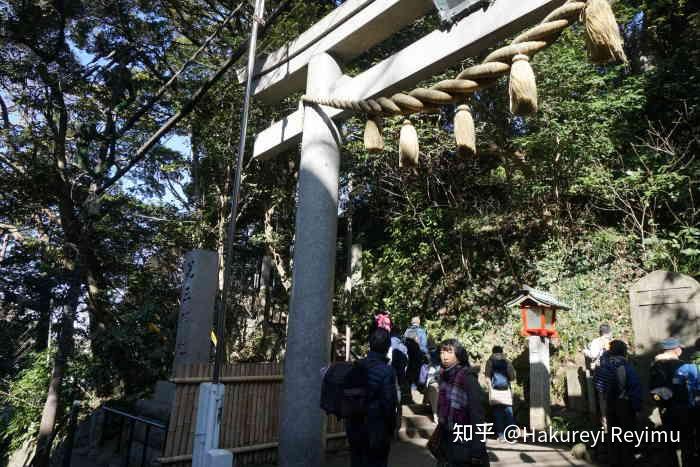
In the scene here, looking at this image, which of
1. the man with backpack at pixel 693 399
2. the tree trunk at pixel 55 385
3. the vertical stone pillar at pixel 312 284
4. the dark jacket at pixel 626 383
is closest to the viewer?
the vertical stone pillar at pixel 312 284

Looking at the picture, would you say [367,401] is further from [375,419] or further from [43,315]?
[43,315]

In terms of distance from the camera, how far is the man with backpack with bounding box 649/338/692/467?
3.92 m

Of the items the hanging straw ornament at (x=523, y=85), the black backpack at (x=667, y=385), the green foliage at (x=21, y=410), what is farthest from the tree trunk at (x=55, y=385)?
the black backpack at (x=667, y=385)

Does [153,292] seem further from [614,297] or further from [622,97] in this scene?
[622,97]

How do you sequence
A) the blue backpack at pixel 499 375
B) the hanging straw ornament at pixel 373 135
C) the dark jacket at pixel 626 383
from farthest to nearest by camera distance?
the blue backpack at pixel 499 375, the dark jacket at pixel 626 383, the hanging straw ornament at pixel 373 135

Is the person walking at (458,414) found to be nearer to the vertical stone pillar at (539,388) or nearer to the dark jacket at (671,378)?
the dark jacket at (671,378)

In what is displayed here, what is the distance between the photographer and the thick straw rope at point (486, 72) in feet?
7.52

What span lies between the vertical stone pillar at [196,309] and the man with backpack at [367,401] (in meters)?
3.99

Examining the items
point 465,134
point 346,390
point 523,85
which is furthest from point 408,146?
point 346,390

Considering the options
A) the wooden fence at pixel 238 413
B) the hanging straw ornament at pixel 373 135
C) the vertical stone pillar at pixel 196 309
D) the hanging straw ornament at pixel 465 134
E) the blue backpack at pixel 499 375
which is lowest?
the wooden fence at pixel 238 413

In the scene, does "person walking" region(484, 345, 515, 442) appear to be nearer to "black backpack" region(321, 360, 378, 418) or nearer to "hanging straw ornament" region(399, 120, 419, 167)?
"black backpack" region(321, 360, 378, 418)

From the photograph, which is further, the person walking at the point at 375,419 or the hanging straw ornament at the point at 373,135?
the hanging straw ornament at the point at 373,135

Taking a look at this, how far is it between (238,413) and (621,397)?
416 cm

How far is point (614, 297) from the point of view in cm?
762
